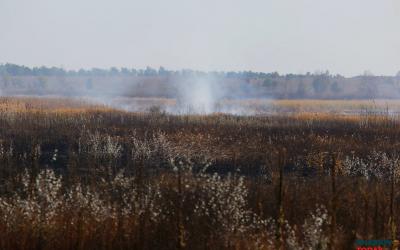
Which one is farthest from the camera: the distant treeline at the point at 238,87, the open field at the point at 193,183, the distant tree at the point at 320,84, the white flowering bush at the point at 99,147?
the distant tree at the point at 320,84

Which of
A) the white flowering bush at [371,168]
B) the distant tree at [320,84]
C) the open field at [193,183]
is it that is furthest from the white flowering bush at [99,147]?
the distant tree at [320,84]

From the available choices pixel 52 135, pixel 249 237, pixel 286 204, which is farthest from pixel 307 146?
pixel 249 237

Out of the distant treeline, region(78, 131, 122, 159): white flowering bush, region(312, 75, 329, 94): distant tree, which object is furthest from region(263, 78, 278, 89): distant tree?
region(78, 131, 122, 159): white flowering bush

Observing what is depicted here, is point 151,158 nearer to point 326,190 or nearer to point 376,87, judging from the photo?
point 326,190

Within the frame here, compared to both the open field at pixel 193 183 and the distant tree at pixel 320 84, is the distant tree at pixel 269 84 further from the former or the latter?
the open field at pixel 193 183

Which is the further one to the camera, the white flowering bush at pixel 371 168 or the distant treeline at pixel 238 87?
the distant treeline at pixel 238 87

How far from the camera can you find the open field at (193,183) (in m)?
9.08

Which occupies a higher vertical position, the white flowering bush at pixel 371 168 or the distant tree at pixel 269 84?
the distant tree at pixel 269 84

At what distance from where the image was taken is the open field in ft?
29.8

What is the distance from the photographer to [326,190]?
1405cm

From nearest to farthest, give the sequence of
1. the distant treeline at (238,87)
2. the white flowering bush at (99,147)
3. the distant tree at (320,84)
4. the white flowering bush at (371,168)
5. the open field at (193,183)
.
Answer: the open field at (193,183) → the white flowering bush at (371,168) → the white flowering bush at (99,147) → the distant treeline at (238,87) → the distant tree at (320,84)

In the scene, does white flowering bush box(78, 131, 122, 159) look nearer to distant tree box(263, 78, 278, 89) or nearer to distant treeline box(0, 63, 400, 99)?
distant treeline box(0, 63, 400, 99)

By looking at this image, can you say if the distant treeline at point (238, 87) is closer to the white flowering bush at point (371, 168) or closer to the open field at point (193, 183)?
the open field at point (193, 183)

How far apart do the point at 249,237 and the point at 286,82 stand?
396ft
